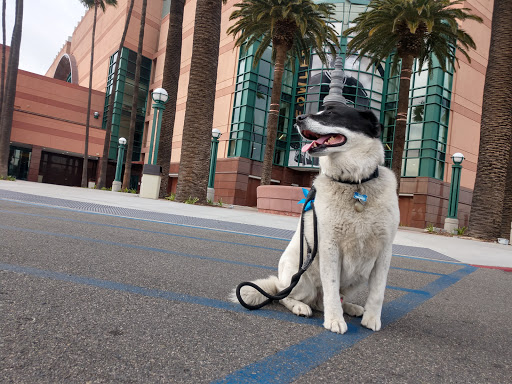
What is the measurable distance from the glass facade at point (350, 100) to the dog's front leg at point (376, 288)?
2568 centimetres

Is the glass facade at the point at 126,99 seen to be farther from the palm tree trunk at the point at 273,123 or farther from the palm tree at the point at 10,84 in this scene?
the palm tree trunk at the point at 273,123

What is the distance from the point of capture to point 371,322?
237cm

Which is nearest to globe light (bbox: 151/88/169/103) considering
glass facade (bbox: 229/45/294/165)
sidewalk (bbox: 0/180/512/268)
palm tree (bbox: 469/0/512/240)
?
sidewalk (bbox: 0/180/512/268)

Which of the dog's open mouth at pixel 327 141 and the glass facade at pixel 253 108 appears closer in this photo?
the dog's open mouth at pixel 327 141

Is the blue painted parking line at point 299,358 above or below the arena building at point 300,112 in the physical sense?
below

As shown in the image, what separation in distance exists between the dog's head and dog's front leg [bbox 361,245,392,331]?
69cm

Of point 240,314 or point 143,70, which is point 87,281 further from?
point 143,70

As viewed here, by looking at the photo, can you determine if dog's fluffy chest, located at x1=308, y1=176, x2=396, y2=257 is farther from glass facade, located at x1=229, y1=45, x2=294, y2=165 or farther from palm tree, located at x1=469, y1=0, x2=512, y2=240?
glass facade, located at x1=229, y1=45, x2=294, y2=165

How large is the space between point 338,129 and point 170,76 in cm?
1561

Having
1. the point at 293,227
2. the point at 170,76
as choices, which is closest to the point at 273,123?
the point at 170,76

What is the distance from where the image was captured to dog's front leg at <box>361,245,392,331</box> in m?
2.31

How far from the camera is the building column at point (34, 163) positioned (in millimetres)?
37500

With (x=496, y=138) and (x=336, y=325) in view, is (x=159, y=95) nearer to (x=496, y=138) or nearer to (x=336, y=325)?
(x=496, y=138)

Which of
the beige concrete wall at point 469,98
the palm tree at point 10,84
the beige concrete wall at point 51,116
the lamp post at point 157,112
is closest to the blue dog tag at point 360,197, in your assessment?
the lamp post at point 157,112
